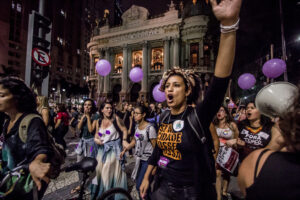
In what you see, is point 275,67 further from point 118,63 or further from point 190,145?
point 118,63

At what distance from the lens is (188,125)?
4.84 feet

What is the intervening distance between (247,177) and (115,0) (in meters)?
47.5

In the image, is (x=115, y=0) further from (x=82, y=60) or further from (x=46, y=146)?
(x=46, y=146)

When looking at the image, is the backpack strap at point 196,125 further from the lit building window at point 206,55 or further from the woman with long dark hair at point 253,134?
the lit building window at point 206,55

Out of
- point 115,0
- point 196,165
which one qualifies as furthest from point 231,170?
point 115,0

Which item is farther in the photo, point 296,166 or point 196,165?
point 196,165

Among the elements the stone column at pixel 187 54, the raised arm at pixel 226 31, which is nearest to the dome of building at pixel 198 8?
the stone column at pixel 187 54

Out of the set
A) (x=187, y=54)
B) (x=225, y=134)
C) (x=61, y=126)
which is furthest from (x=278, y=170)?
(x=187, y=54)

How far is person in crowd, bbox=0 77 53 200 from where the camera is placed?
1.40 metres

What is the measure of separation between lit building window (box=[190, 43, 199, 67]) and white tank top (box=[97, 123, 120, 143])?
69.6 feet

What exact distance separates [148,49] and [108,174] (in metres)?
24.3

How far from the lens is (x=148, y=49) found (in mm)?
25234

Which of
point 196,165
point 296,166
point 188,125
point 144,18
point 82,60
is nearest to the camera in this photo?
point 296,166

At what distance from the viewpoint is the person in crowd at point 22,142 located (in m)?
1.40
